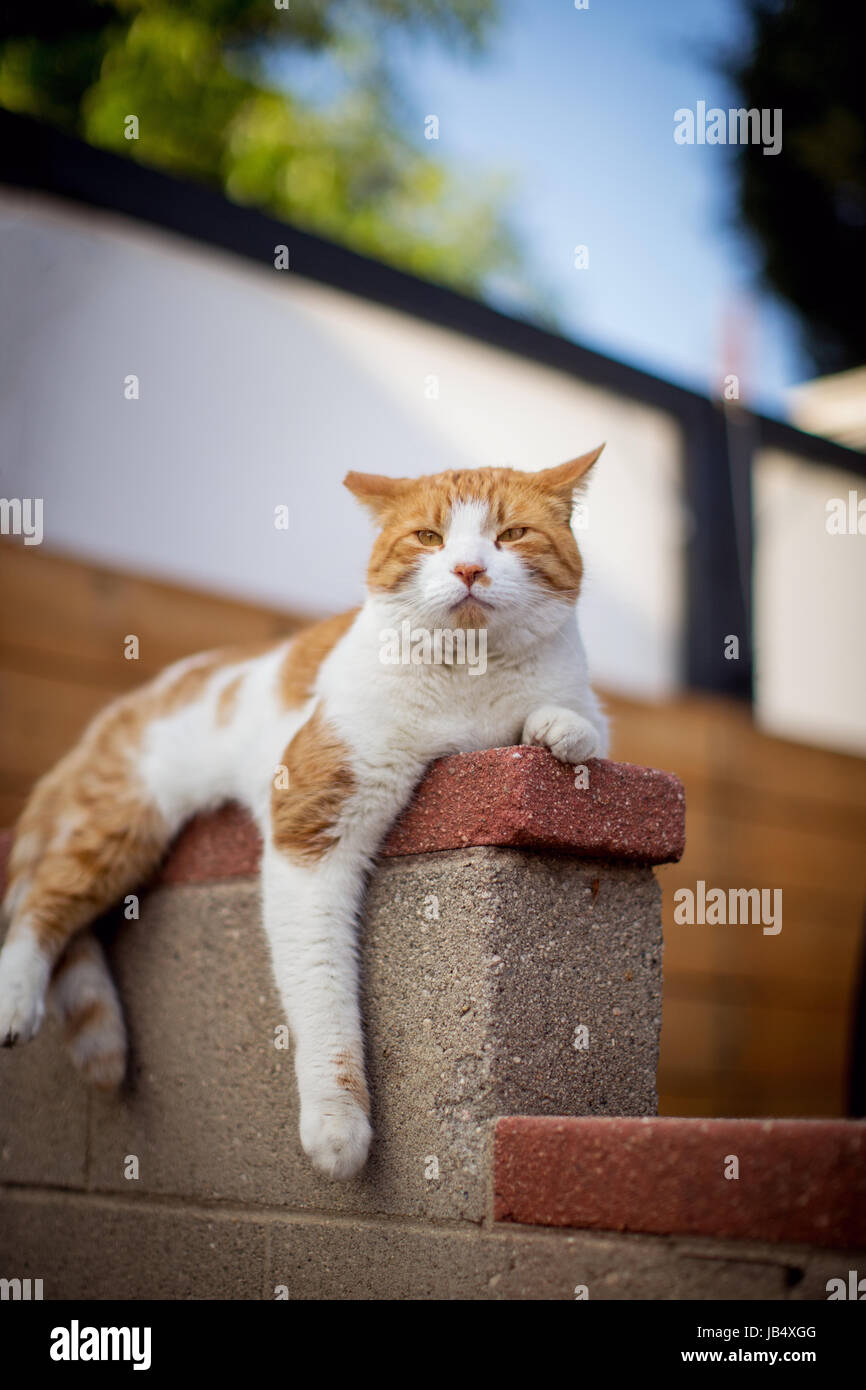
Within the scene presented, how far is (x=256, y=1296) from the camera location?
1.94m

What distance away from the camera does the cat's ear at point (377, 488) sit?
195 centimetres

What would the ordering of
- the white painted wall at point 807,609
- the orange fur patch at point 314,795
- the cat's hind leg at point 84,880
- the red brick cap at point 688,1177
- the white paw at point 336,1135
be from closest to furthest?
→ the red brick cap at point 688,1177 < the white paw at point 336,1135 < the orange fur patch at point 314,795 < the cat's hind leg at point 84,880 < the white painted wall at point 807,609

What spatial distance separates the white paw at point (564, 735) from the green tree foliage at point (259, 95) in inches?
240

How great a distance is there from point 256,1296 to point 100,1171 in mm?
543

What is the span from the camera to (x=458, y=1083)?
1.68 metres

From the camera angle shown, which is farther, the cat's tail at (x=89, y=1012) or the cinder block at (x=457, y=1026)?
the cat's tail at (x=89, y=1012)

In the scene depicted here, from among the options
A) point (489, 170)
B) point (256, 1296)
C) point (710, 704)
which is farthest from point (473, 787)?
point (489, 170)

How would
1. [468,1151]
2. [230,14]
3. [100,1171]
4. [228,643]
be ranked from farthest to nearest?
[230,14] < [228,643] < [100,1171] < [468,1151]

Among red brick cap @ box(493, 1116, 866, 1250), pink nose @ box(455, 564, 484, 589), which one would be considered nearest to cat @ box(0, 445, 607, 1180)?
pink nose @ box(455, 564, 484, 589)

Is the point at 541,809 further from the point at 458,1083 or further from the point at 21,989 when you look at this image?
the point at 21,989

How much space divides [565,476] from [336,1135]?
41.8 inches

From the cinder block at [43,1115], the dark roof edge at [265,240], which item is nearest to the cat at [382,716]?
the cinder block at [43,1115]

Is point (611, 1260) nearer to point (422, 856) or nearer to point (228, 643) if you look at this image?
point (422, 856)

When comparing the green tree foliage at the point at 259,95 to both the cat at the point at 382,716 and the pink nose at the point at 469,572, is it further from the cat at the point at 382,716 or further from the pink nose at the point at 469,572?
the pink nose at the point at 469,572
